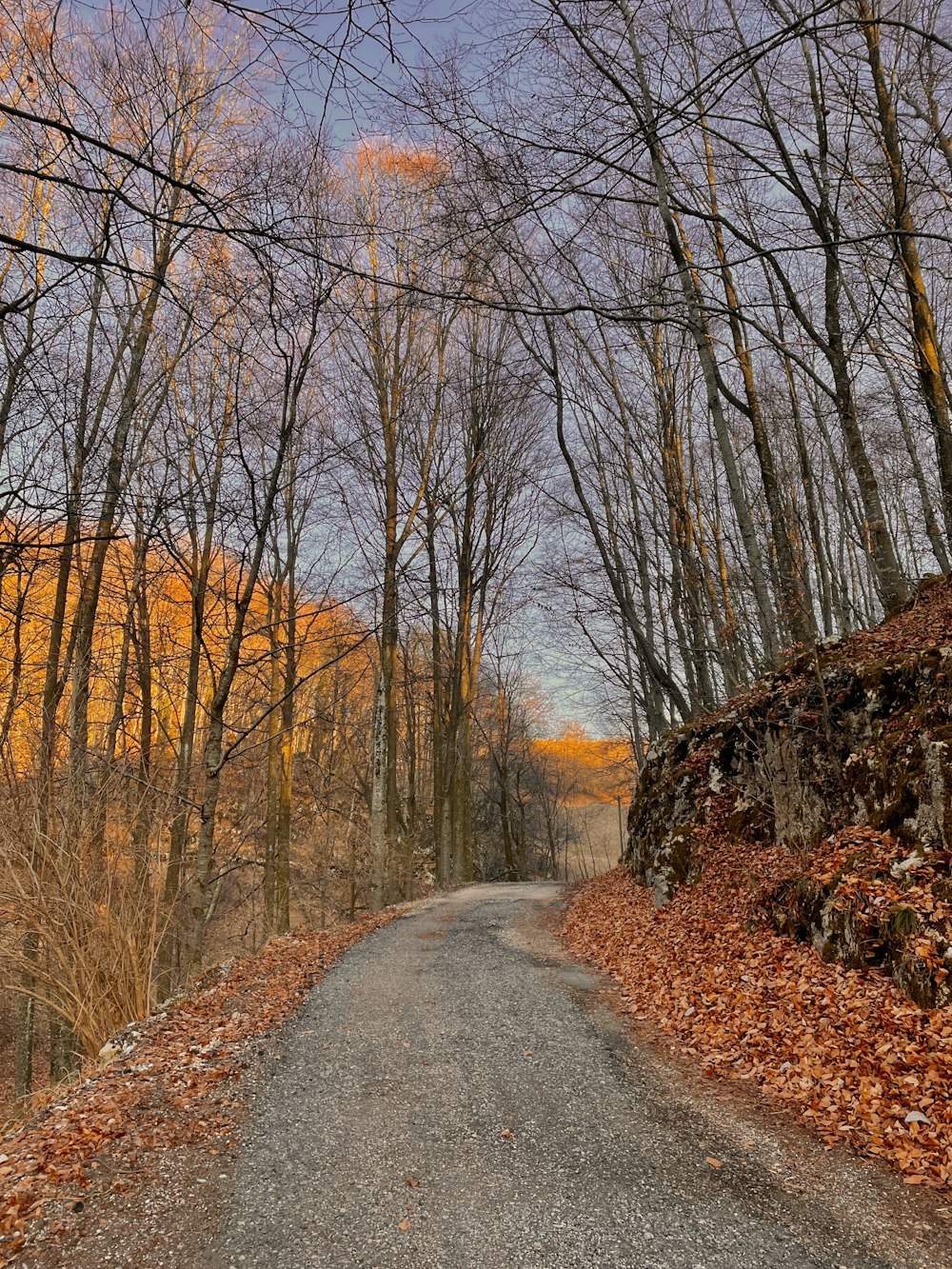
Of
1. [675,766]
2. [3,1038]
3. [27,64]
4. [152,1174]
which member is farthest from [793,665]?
[3,1038]

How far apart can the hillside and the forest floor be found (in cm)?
36

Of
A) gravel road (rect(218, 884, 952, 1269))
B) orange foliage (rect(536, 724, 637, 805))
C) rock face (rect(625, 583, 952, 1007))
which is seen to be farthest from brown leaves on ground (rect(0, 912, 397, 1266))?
orange foliage (rect(536, 724, 637, 805))

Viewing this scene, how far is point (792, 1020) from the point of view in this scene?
172 inches

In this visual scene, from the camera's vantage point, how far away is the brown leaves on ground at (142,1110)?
9.67 feet

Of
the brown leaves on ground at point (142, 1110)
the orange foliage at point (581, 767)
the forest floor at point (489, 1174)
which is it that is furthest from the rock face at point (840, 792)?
the orange foliage at point (581, 767)

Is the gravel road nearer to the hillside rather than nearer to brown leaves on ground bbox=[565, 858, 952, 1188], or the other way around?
brown leaves on ground bbox=[565, 858, 952, 1188]

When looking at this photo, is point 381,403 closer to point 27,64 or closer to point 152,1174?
point 27,64

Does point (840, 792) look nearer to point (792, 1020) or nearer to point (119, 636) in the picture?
point (792, 1020)

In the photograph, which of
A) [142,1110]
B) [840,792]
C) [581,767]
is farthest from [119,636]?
[581,767]

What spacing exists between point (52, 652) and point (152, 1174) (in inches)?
349

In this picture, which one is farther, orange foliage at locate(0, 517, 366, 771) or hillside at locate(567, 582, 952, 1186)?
orange foliage at locate(0, 517, 366, 771)

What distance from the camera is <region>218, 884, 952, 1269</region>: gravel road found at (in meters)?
2.61

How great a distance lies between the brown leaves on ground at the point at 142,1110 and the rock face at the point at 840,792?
441 cm

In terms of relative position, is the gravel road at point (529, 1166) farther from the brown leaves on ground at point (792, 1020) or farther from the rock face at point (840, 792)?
the rock face at point (840, 792)
